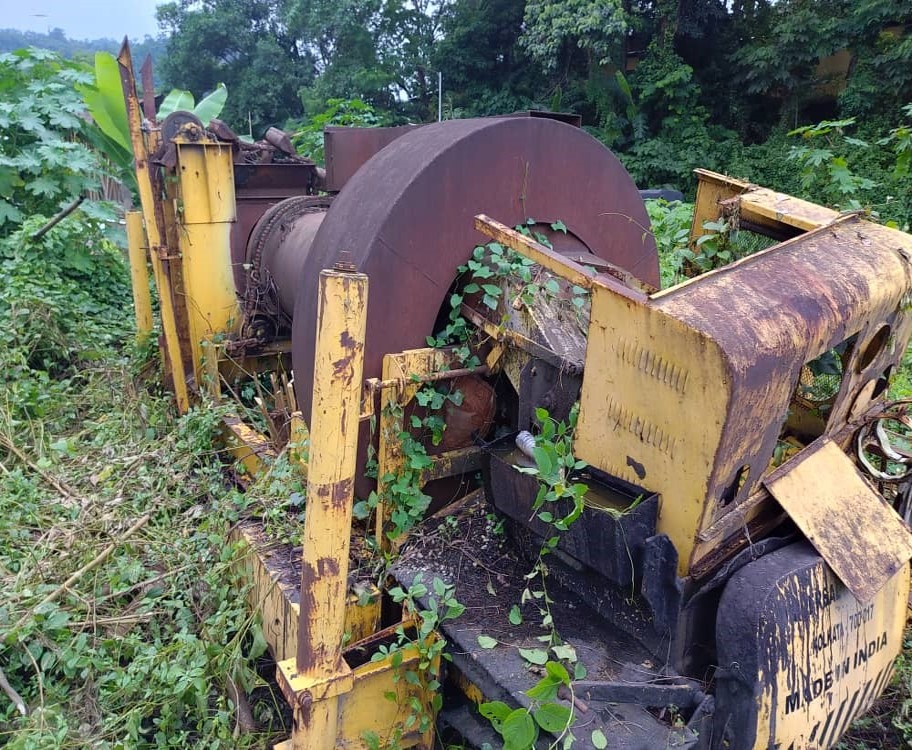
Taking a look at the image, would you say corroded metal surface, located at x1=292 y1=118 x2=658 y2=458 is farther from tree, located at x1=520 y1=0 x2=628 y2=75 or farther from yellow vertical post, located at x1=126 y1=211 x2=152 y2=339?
tree, located at x1=520 y1=0 x2=628 y2=75

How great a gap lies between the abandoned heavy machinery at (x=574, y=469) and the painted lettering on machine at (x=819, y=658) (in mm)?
10

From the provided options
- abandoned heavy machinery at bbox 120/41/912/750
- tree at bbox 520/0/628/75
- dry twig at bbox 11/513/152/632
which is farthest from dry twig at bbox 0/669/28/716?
tree at bbox 520/0/628/75

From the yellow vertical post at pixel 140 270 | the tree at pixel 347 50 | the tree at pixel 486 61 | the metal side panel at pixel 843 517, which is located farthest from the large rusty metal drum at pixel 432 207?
Answer: the tree at pixel 347 50

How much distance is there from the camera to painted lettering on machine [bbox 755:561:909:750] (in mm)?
1734

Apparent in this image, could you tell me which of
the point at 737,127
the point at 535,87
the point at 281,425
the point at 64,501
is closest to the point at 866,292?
the point at 281,425

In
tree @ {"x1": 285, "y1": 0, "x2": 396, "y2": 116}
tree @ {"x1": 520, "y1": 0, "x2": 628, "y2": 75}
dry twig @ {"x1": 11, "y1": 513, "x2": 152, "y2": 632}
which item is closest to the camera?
dry twig @ {"x1": 11, "y1": 513, "x2": 152, "y2": 632}

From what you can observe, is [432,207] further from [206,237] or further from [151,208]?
[151,208]

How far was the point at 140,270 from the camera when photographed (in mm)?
5230

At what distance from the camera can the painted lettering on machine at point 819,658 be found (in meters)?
1.73

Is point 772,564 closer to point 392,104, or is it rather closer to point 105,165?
point 105,165

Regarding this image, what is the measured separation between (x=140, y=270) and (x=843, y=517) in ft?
16.3

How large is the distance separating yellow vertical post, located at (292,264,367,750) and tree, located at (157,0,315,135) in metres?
27.5

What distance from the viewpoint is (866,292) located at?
2.03 metres

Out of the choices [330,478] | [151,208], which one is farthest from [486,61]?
[330,478]
